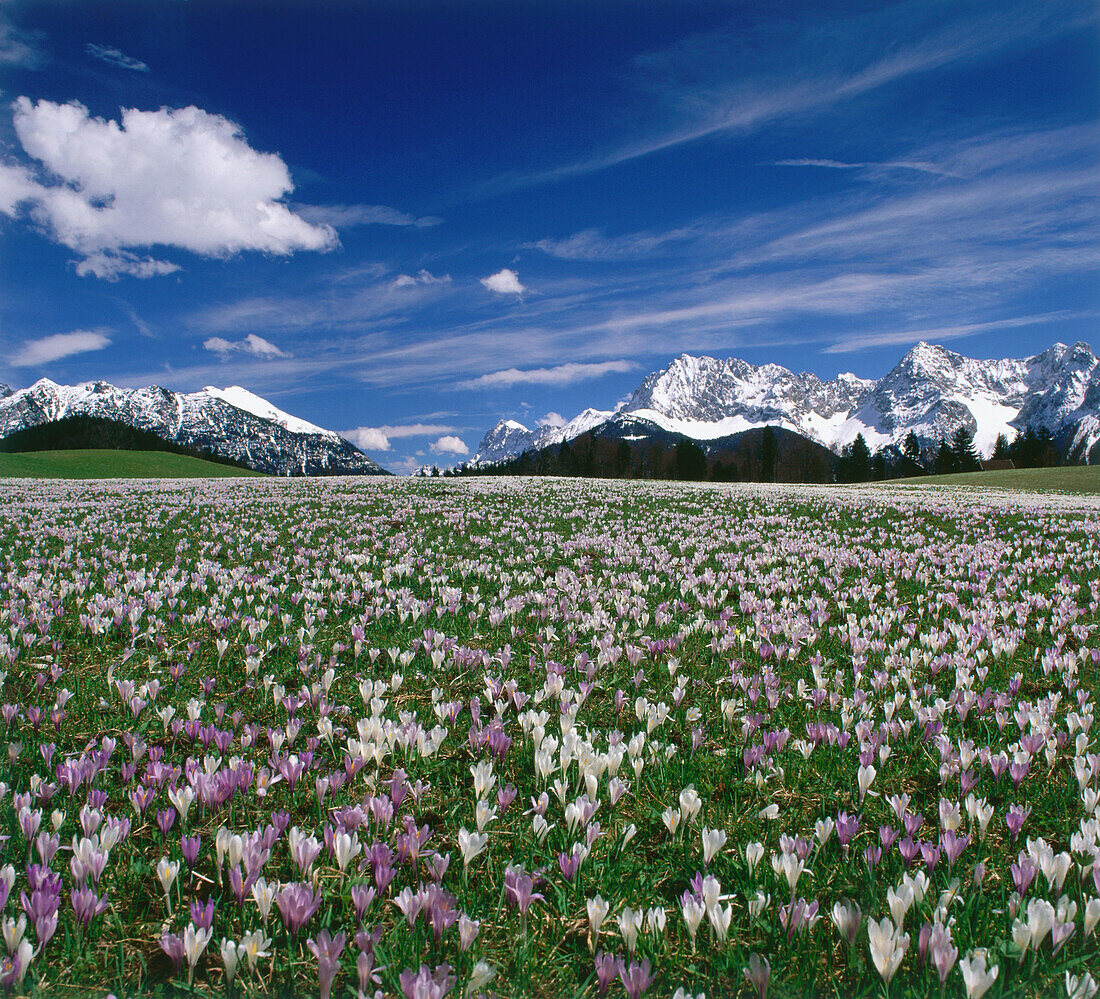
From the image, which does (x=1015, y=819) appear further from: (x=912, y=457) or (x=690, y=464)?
(x=912, y=457)

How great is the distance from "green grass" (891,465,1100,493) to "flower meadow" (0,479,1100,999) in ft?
184

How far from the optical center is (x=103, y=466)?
7025 centimetres

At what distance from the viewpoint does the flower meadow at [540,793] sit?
7.47 feet

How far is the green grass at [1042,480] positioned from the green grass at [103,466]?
242ft

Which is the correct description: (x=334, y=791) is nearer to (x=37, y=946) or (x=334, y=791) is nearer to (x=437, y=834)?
(x=437, y=834)

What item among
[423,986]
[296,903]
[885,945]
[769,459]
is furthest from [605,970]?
[769,459]

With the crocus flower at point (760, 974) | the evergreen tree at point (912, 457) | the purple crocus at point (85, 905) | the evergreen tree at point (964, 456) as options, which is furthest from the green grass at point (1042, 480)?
the evergreen tree at point (912, 457)

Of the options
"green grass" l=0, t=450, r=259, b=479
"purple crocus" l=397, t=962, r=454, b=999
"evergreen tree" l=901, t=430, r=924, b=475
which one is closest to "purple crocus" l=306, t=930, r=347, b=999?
"purple crocus" l=397, t=962, r=454, b=999

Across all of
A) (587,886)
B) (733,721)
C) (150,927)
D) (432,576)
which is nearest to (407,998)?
(587,886)

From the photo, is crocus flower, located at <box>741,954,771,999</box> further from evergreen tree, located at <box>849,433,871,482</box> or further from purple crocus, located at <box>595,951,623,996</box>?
evergreen tree, located at <box>849,433,871,482</box>

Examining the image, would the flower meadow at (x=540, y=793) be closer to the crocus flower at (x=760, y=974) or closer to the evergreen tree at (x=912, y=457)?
the crocus flower at (x=760, y=974)

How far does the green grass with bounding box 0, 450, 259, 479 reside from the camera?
57.3 meters

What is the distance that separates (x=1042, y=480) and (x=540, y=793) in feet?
245

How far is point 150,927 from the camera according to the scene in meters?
2.49
